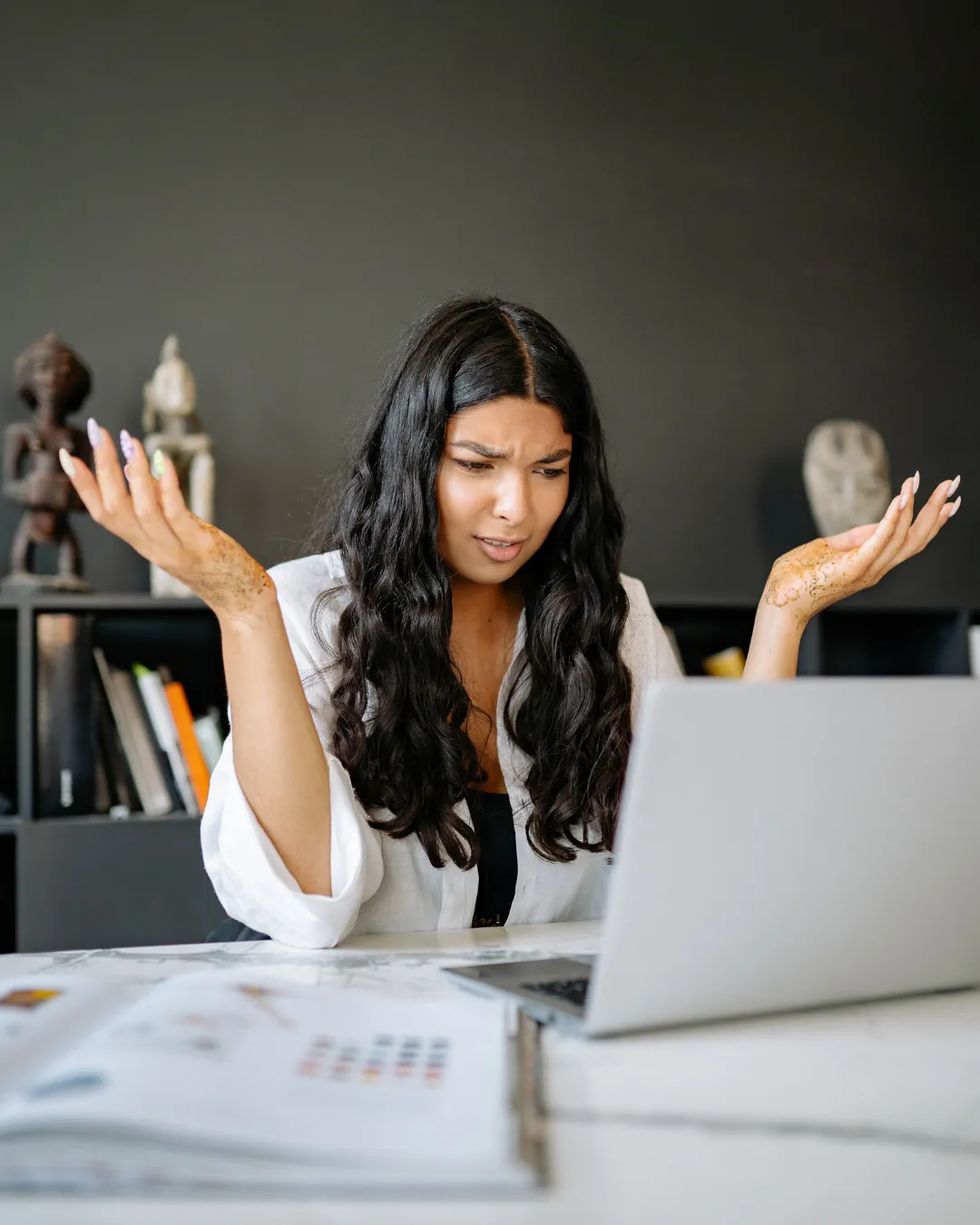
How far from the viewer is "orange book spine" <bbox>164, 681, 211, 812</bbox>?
2.14 m

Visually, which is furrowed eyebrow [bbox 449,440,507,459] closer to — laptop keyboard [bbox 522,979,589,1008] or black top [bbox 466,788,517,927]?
black top [bbox 466,788,517,927]

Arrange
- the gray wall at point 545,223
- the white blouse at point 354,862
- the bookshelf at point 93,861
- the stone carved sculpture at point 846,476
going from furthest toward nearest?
the stone carved sculpture at point 846,476, the gray wall at point 545,223, the bookshelf at point 93,861, the white blouse at point 354,862

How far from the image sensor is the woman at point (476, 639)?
1394mm

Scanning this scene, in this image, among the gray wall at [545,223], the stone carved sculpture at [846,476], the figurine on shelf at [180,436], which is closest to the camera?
the figurine on shelf at [180,436]

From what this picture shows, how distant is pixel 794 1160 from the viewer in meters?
0.59

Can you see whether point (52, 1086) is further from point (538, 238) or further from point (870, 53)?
point (870, 53)

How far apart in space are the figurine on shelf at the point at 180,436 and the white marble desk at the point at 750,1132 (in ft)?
4.86

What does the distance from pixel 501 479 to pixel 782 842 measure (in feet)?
2.75

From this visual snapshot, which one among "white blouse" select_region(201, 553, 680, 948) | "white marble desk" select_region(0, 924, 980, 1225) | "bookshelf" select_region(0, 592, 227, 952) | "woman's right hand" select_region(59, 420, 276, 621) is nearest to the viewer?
"white marble desk" select_region(0, 924, 980, 1225)

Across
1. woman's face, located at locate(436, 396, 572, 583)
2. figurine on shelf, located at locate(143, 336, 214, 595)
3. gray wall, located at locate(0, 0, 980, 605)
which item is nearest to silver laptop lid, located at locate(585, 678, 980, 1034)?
woman's face, located at locate(436, 396, 572, 583)

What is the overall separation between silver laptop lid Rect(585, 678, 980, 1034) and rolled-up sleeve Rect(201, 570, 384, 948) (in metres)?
0.43

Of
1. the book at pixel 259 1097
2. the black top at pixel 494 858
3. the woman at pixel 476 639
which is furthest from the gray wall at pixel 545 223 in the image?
the book at pixel 259 1097

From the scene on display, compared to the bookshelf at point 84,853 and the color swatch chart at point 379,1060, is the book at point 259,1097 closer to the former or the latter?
the color swatch chart at point 379,1060

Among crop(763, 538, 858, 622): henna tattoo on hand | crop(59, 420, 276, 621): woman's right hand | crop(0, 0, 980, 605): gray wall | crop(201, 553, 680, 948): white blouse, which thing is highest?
crop(0, 0, 980, 605): gray wall
